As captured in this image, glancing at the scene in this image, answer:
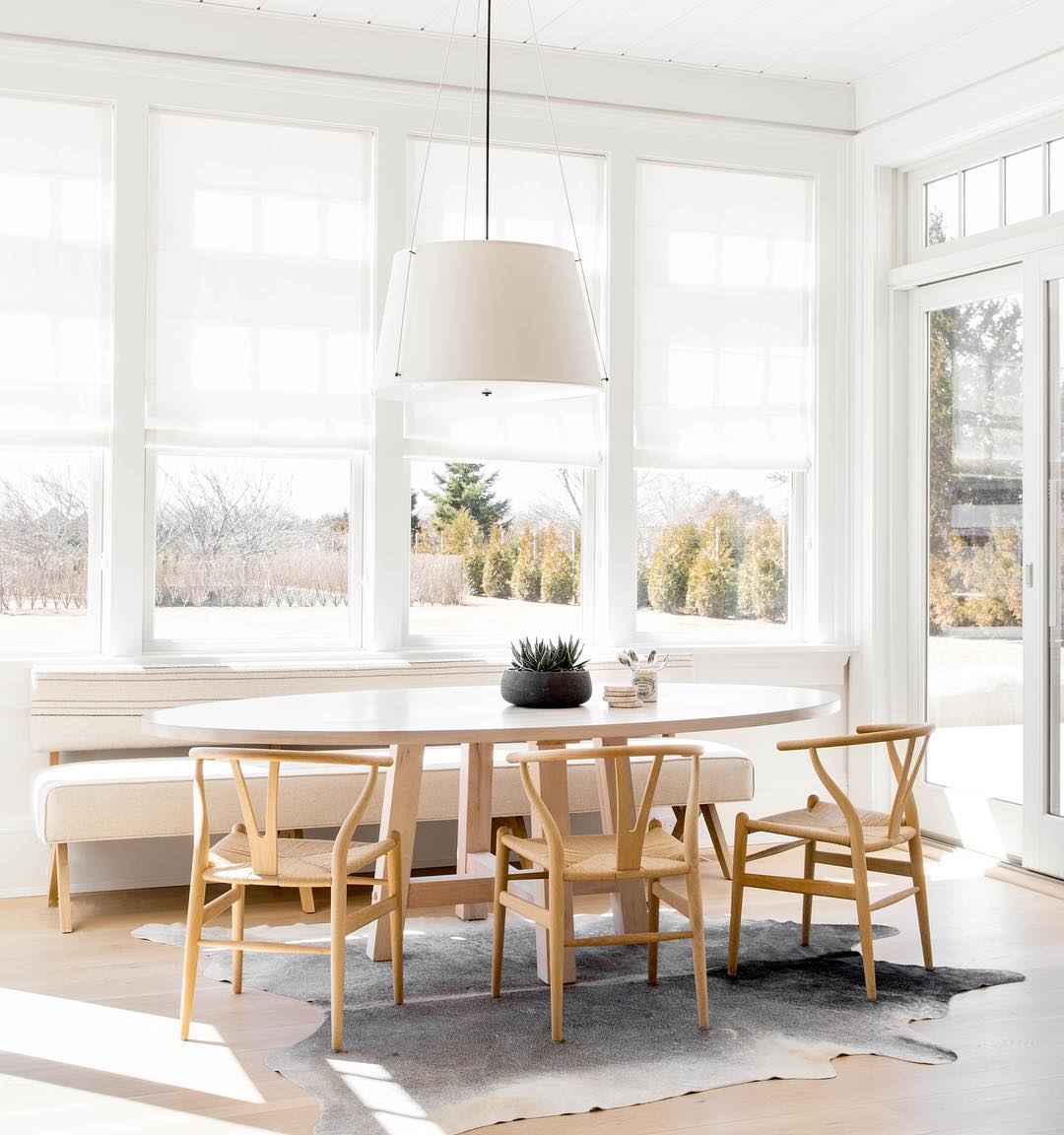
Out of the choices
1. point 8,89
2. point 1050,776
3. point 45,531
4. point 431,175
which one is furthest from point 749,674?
point 8,89

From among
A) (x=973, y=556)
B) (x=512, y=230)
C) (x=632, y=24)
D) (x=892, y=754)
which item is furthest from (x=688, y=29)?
(x=892, y=754)

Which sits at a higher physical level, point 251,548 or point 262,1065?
point 251,548

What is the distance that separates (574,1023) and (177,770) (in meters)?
1.76

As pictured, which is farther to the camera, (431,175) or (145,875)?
(431,175)

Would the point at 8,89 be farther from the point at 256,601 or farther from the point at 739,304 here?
the point at 739,304

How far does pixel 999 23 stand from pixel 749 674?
8.88 feet

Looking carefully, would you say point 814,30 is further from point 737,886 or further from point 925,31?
point 737,886

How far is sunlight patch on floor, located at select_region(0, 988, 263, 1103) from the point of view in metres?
3.07

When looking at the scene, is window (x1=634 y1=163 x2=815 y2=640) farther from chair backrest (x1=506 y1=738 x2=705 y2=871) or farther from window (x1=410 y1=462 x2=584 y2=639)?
chair backrest (x1=506 y1=738 x2=705 y2=871)

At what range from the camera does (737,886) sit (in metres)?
3.81

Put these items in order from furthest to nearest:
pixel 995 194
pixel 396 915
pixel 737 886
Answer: pixel 995 194 < pixel 737 886 < pixel 396 915

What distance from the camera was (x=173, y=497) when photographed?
5.14 meters

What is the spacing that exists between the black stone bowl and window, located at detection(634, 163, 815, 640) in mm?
1904

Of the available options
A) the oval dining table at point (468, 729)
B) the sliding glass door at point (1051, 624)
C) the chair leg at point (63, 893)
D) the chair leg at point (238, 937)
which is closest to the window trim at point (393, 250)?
the chair leg at point (63, 893)
